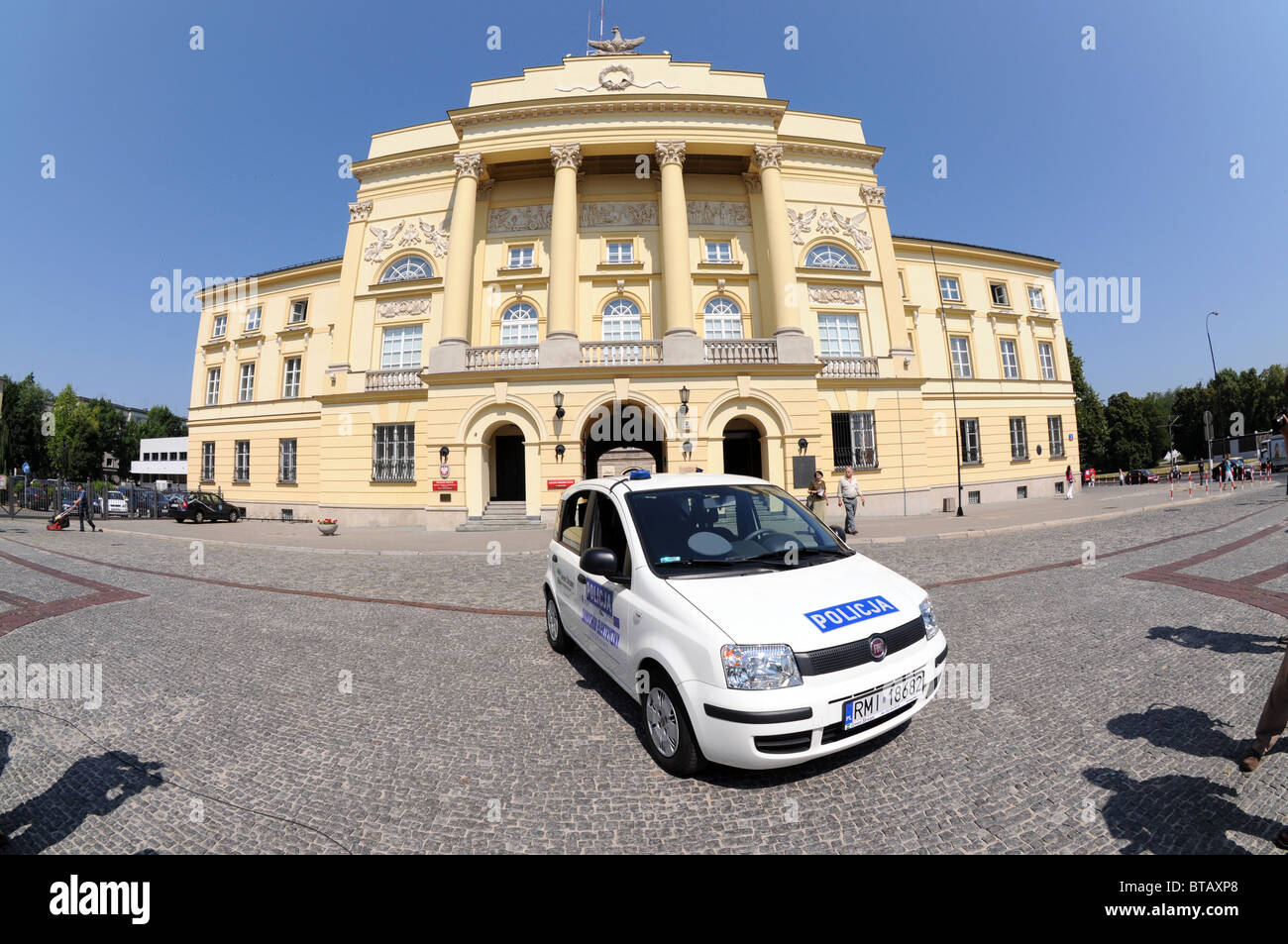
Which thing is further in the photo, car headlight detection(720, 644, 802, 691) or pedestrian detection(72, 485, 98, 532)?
pedestrian detection(72, 485, 98, 532)

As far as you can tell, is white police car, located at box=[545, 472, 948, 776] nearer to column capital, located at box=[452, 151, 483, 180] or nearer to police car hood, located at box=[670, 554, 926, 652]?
police car hood, located at box=[670, 554, 926, 652]

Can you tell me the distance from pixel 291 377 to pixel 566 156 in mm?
18530

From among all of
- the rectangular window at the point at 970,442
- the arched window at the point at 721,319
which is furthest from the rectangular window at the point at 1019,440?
the arched window at the point at 721,319

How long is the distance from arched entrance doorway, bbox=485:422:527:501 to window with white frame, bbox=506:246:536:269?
7.19 m

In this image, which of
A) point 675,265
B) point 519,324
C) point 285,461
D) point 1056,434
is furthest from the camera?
point 1056,434

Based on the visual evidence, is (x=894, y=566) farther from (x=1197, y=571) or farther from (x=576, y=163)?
(x=576, y=163)

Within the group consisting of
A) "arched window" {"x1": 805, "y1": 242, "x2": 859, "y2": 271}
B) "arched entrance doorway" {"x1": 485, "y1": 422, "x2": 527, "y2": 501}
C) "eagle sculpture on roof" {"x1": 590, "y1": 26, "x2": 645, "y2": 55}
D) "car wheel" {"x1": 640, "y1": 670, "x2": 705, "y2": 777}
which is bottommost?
"car wheel" {"x1": 640, "y1": 670, "x2": 705, "y2": 777}

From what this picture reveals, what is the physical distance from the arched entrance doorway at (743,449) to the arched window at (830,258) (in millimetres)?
7910

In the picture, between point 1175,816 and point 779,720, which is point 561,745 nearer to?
point 779,720

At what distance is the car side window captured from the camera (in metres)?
4.50

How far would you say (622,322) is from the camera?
20344 millimetres

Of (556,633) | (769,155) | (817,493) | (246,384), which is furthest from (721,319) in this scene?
(246,384)

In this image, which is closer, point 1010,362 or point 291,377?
point 291,377

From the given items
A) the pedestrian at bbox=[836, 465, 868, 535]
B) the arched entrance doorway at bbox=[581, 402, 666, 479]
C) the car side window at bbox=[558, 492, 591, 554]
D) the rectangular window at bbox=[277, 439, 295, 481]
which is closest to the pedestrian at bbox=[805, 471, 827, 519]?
the pedestrian at bbox=[836, 465, 868, 535]
